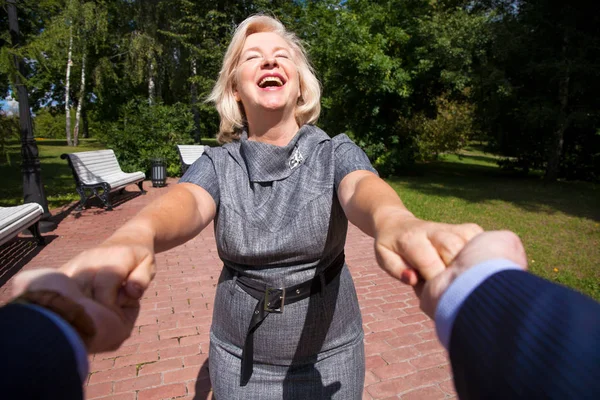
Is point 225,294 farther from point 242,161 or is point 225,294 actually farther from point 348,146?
point 348,146

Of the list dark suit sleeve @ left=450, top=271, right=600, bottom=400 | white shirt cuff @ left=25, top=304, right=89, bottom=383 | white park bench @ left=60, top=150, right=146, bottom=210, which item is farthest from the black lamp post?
dark suit sleeve @ left=450, top=271, right=600, bottom=400

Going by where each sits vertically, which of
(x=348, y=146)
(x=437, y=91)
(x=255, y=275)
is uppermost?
(x=437, y=91)

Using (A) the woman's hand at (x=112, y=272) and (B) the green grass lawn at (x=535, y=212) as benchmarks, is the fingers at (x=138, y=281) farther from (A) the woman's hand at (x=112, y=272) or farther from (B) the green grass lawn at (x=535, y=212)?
(B) the green grass lawn at (x=535, y=212)

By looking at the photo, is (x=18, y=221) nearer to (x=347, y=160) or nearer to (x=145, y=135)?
(x=347, y=160)

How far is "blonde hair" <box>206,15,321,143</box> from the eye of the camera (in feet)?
6.08

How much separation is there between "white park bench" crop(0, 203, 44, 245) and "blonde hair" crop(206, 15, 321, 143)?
4.63 metres

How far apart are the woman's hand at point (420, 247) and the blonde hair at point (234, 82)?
1.12 metres

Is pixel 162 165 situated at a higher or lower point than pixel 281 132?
lower

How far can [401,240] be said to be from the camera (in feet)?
2.68

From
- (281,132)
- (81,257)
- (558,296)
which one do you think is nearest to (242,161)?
(281,132)

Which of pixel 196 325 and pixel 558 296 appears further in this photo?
pixel 196 325

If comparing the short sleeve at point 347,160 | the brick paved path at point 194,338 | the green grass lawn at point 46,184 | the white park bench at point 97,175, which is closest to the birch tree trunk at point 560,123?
the brick paved path at point 194,338

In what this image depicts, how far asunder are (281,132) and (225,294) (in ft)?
2.44

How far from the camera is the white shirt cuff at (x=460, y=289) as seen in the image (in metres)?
0.64
